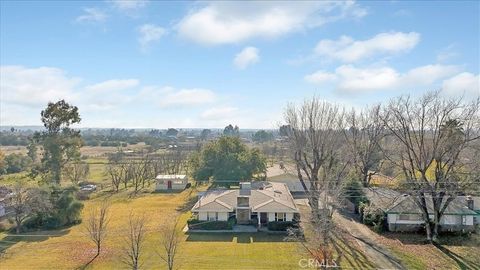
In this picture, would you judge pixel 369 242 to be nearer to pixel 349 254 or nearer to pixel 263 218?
pixel 349 254

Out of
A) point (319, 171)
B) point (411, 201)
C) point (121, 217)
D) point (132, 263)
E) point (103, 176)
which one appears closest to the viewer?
point (132, 263)

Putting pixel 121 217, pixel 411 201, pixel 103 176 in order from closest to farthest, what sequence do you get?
pixel 411 201 < pixel 121 217 < pixel 103 176

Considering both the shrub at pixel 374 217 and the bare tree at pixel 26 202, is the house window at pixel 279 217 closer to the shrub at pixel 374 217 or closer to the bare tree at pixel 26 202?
the shrub at pixel 374 217

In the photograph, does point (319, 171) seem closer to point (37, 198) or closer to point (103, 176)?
point (37, 198)

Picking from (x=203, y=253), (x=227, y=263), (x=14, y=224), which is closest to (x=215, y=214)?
(x=203, y=253)

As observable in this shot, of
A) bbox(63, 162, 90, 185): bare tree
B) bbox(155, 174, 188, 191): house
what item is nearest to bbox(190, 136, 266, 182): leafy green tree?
bbox(155, 174, 188, 191): house

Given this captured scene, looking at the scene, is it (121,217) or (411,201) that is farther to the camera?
(121,217)

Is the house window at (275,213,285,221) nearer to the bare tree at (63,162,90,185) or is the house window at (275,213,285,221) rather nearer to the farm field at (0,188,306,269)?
the farm field at (0,188,306,269)
